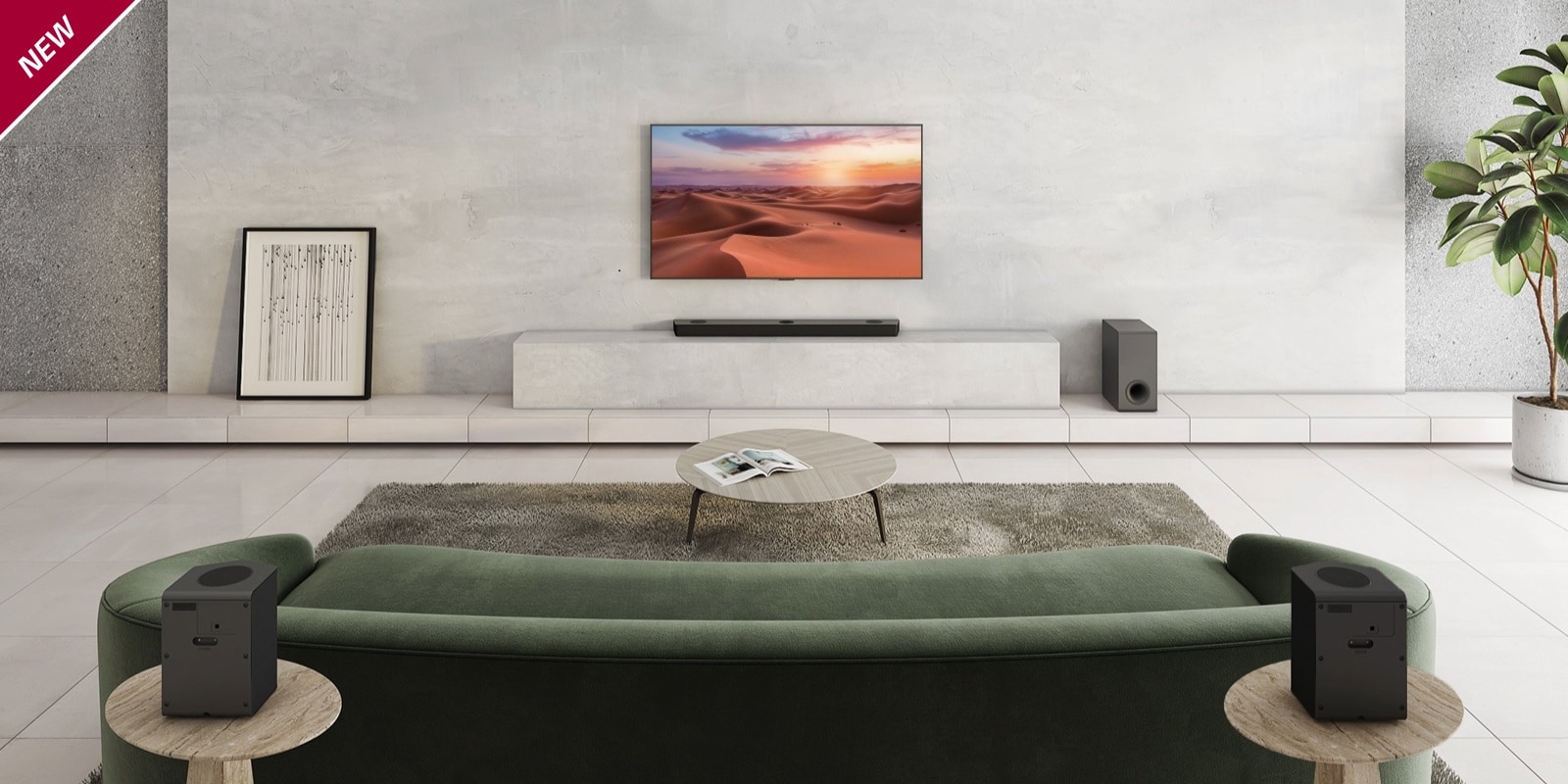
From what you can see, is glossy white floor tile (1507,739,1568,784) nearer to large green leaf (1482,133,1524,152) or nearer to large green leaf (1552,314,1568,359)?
large green leaf (1552,314,1568,359)

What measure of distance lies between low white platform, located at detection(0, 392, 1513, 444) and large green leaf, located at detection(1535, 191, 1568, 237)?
114 cm

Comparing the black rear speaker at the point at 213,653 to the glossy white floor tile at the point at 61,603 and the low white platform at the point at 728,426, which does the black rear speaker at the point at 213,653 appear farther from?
the low white platform at the point at 728,426

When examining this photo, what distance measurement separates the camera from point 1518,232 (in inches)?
193

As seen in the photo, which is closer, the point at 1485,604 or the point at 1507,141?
the point at 1485,604

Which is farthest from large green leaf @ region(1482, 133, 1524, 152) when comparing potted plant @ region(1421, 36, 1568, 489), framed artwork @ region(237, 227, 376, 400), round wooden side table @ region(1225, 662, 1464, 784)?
framed artwork @ region(237, 227, 376, 400)

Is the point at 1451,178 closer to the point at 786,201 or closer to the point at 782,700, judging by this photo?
the point at 786,201

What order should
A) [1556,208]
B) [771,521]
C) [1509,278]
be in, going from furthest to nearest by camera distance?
[1509,278]
[1556,208]
[771,521]

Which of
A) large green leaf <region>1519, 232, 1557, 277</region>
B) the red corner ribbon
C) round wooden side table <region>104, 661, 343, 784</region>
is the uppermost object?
the red corner ribbon

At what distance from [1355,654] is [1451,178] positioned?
4964 millimetres

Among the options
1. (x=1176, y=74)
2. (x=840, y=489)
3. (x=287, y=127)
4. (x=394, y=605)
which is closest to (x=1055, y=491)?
(x=840, y=489)

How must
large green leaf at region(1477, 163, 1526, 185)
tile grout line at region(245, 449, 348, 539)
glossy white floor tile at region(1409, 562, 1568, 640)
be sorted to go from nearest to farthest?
1. glossy white floor tile at region(1409, 562, 1568, 640)
2. tile grout line at region(245, 449, 348, 539)
3. large green leaf at region(1477, 163, 1526, 185)

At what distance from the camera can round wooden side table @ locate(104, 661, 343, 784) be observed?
4.23 ft

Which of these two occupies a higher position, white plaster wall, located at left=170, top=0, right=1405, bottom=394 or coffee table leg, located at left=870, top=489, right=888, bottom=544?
white plaster wall, located at left=170, top=0, right=1405, bottom=394

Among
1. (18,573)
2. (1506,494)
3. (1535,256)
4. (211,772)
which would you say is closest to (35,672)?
(18,573)
